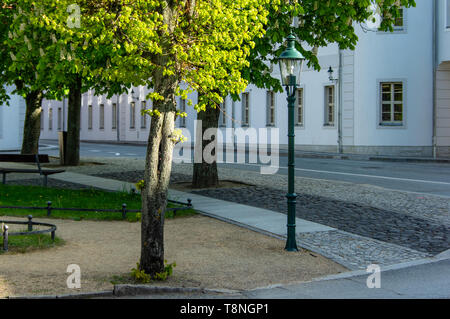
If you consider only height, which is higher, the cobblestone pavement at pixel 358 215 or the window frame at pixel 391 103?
the window frame at pixel 391 103

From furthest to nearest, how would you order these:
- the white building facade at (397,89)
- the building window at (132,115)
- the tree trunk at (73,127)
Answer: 1. the building window at (132,115)
2. the white building facade at (397,89)
3. the tree trunk at (73,127)

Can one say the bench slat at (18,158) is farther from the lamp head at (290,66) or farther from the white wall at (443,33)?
the white wall at (443,33)

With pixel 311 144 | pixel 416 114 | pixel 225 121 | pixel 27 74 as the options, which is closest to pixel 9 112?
pixel 225 121

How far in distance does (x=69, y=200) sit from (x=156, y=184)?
23.6 feet

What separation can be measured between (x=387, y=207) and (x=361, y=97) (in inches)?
750

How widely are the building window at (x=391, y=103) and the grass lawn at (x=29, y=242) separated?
24285 mm

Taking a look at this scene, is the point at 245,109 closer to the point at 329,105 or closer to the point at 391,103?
the point at 329,105

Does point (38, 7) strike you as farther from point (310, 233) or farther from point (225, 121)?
point (225, 121)

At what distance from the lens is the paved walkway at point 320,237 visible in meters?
9.38

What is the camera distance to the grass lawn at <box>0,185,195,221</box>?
1302cm

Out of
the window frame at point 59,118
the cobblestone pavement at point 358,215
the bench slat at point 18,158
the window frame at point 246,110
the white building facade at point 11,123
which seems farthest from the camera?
the window frame at point 59,118

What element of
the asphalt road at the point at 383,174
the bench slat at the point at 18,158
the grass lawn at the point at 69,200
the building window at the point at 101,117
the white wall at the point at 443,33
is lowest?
the grass lawn at the point at 69,200

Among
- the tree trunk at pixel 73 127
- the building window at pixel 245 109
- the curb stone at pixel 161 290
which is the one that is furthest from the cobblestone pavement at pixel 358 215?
the building window at pixel 245 109

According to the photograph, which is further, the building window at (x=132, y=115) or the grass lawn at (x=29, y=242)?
the building window at (x=132, y=115)
